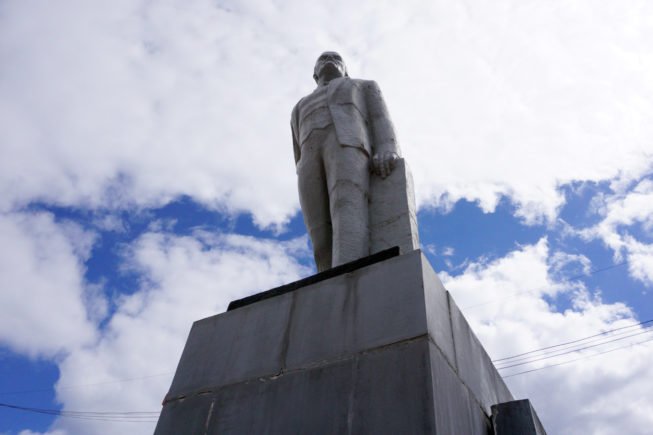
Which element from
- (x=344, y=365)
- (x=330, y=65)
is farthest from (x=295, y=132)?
(x=344, y=365)

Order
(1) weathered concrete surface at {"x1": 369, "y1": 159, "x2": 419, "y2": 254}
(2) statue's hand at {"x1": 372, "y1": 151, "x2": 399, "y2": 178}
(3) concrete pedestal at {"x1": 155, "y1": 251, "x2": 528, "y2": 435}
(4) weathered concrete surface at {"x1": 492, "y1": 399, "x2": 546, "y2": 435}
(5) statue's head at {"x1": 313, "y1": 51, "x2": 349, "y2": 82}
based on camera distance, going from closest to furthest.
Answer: (3) concrete pedestal at {"x1": 155, "y1": 251, "x2": 528, "y2": 435}
(4) weathered concrete surface at {"x1": 492, "y1": 399, "x2": 546, "y2": 435}
(1) weathered concrete surface at {"x1": 369, "y1": 159, "x2": 419, "y2": 254}
(2) statue's hand at {"x1": 372, "y1": 151, "x2": 399, "y2": 178}
(5) statue's head at {"x1": 313, "y1": 51, "x2": 349, "y2": 82}

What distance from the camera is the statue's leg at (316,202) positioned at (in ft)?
18.1

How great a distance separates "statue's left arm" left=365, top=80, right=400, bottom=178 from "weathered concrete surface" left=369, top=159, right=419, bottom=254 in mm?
90

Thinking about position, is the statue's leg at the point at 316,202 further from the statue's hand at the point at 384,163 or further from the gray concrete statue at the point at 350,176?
the statue's hand at the point at 384,163

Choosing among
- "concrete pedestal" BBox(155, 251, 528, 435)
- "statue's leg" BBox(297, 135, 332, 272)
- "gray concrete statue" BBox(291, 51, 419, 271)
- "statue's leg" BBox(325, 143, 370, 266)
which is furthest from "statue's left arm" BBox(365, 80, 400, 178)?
"concrete pedestal" BBox(155, 251, 528, 435)

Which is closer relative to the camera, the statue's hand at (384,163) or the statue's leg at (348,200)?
the statue's leg at (348,200)

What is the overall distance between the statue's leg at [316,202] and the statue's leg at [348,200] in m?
0.16

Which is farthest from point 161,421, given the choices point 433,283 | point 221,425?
point 433,283

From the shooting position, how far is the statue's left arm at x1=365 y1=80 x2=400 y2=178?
5477 mm

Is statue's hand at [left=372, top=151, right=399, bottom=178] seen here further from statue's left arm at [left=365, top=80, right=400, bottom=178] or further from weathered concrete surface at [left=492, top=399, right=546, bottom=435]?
weathered concrete surface at [left=492, top=399, right=546, bottom=435]

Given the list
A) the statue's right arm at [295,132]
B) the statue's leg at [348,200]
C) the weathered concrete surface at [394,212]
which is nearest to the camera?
the statue's leg at [348,200]

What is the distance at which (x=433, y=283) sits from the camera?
3.43 metres

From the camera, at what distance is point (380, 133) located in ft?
19.2

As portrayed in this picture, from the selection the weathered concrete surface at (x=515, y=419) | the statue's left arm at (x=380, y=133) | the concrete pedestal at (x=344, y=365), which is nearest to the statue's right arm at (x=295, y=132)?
the statue's left arm at (x=380, y=133)
